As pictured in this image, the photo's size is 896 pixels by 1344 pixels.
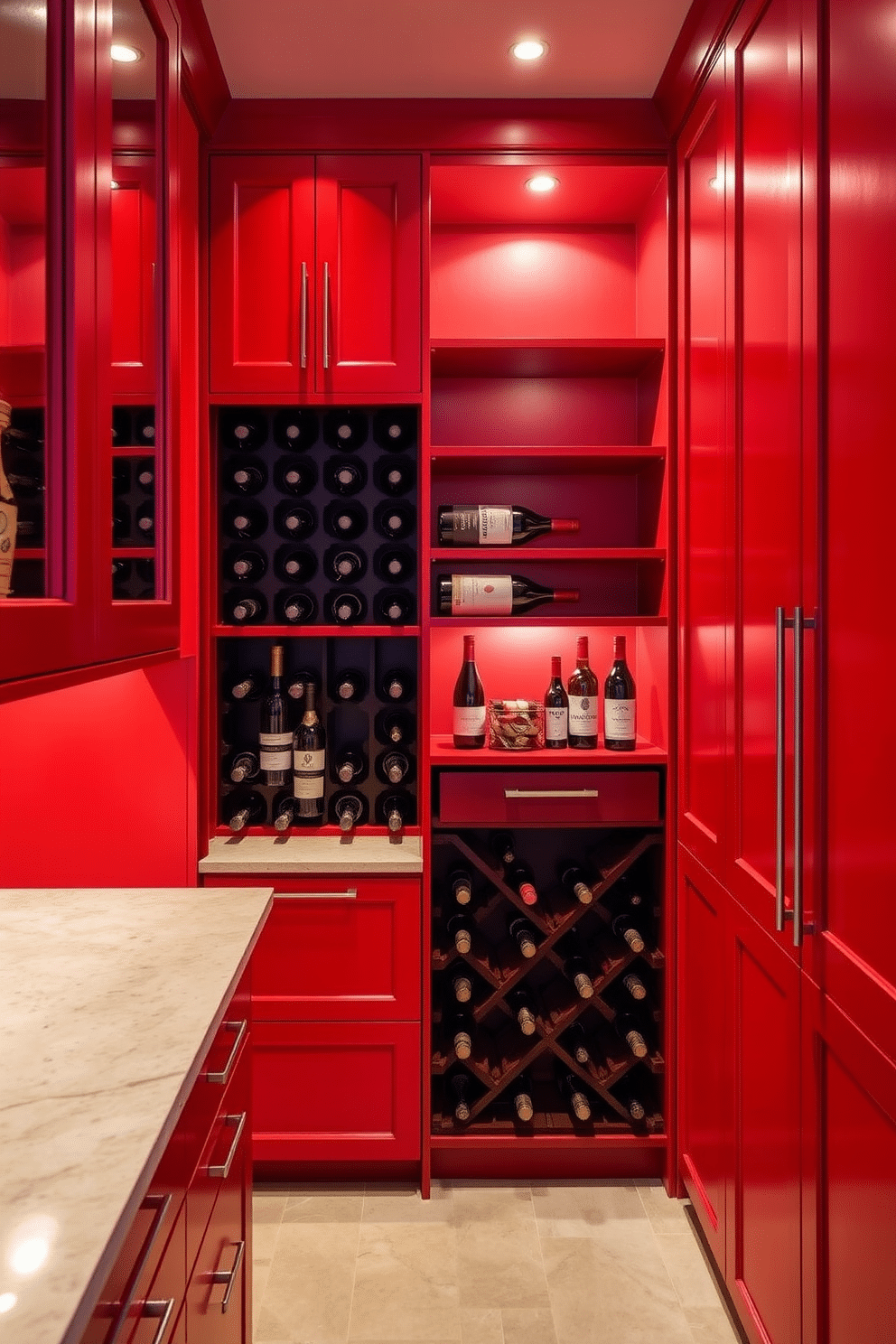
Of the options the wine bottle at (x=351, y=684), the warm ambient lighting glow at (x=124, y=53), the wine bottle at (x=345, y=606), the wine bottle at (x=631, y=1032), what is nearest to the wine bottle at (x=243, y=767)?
the wine bottle at (x=351, y=684)

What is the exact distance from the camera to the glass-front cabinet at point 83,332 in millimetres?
1023

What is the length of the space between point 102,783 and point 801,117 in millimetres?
2027

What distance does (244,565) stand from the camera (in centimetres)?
247

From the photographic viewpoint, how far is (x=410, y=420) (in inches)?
101

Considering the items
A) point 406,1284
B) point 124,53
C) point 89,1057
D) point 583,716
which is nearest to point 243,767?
point 583,716

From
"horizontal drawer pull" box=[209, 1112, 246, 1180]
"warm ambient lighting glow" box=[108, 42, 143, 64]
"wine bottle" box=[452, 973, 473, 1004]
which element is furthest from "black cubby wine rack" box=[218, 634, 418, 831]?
"warm ambient lighting glow" box=[108, 42, 143, 64]

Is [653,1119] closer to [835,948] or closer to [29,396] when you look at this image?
[835,948]

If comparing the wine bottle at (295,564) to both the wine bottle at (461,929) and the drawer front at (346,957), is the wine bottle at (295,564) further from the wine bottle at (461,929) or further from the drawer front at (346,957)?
the wine bottle at (461,929)

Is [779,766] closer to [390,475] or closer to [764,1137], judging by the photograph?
[764,1137]

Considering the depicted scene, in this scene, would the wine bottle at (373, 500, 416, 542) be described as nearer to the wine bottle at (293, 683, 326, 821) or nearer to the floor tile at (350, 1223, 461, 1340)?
the wine bottle at (293, 683, 326, 821)

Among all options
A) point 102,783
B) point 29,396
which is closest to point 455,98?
point 29,396

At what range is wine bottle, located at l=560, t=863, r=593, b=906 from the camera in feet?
7.91

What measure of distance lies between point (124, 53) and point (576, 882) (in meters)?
2.04

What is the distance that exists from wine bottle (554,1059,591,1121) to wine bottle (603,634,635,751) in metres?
0.90
